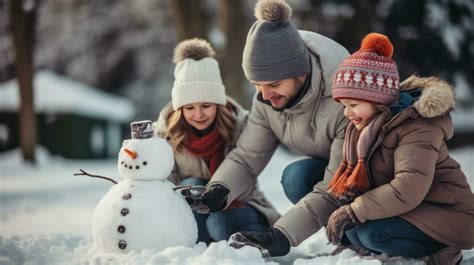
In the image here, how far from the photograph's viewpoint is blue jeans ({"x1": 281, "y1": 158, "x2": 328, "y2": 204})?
3211 mm

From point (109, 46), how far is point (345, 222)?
19102 mm

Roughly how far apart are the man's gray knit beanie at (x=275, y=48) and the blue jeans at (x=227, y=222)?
82cm

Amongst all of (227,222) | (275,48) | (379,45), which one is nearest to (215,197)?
(227,222)

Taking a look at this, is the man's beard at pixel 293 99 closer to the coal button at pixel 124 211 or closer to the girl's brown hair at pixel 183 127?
the girl's brown hair at pixel 183 127

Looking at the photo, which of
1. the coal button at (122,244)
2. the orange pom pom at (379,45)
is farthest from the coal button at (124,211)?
the orange pom pom at (379,45)

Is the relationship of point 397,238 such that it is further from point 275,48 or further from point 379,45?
point 275,48

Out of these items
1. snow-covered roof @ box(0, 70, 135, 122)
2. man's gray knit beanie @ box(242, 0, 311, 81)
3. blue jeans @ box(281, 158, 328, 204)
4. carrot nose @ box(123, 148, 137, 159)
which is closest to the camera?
carrot nose @ box(123, 148, 137, 159)

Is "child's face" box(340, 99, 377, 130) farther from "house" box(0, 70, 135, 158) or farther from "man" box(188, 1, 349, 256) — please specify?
"house" box(0, 70, 135, 158)

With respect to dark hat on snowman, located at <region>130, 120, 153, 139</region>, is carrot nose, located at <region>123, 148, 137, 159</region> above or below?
below

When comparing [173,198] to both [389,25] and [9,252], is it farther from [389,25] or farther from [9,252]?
[389,25]

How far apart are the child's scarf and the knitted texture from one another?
93 centimetres

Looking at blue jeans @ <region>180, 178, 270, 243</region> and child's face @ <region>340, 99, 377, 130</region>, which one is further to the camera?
blue jeans @ <region>180, 178, 270, 243</region>

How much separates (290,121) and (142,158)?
0.85m

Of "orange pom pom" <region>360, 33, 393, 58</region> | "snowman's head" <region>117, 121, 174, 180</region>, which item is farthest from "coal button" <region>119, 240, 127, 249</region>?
"orange pom pom" <region>360, 33, 393, 58</region>
